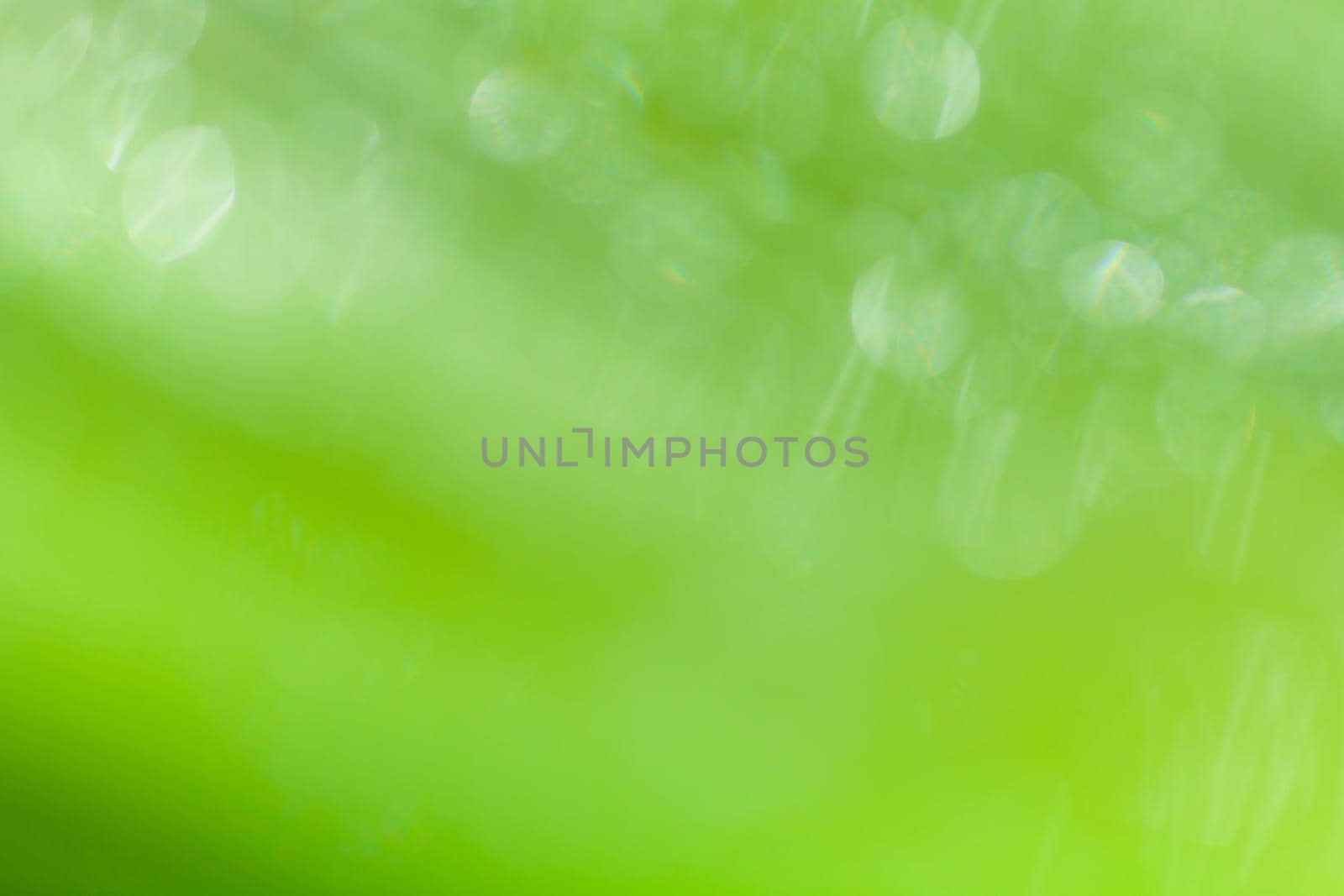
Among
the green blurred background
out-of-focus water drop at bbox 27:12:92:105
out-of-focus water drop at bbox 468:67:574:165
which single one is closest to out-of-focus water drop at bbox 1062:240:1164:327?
the green blurred background

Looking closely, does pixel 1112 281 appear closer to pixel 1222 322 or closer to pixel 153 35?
pixel 1222 322

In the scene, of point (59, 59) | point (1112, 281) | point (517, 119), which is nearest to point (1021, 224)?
point (1112, 281)

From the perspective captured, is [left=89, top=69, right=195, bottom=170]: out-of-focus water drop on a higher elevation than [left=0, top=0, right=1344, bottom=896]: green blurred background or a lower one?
higher

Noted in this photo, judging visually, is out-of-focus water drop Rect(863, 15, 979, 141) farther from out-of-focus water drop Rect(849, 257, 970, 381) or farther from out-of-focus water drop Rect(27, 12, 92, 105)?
out-of-focus water drop Rect(27, 12, 92, 105)

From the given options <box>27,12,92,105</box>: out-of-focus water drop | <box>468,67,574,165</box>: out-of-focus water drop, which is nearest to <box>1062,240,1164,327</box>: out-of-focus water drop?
<box>468,67,574,165</box>: out-of-focus water drop

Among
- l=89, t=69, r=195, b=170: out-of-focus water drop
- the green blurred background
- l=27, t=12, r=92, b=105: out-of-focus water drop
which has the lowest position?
the green blurred background

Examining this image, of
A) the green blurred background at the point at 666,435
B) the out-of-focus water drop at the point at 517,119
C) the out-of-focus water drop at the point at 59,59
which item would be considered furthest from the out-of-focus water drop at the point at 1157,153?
the out-of-focus water drop at the point at 59,59

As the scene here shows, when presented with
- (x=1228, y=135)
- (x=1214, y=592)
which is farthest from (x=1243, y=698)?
(x=1228, y=135)
